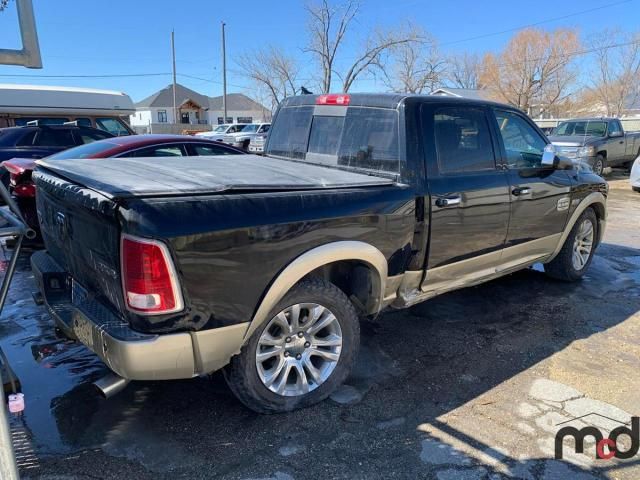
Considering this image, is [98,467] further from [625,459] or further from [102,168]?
[625,459]

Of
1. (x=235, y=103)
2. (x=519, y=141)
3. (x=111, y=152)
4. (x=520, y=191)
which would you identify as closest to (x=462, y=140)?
(x=520, y=191)

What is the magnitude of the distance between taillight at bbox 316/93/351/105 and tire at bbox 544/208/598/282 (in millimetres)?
2880

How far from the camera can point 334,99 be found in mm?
4195

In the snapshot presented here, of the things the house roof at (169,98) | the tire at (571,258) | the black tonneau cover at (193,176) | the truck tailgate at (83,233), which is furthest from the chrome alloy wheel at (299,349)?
the house roof at (169,98)

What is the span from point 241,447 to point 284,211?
1.30 m

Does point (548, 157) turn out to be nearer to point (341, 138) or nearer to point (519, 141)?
Result: point (519, 141)

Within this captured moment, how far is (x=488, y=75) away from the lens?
2042 inches

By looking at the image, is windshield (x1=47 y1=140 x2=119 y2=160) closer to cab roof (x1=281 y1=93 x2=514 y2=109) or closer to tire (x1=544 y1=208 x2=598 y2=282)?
cab roof (x1=281 y1=93 x2=514 y2=109)

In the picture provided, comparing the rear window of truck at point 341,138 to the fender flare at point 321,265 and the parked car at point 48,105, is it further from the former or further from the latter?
the parked car at point 48,105

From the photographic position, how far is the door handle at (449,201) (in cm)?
359

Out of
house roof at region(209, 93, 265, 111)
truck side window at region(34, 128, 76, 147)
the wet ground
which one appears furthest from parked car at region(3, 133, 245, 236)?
house roof at region(209, 93, 265, 111)

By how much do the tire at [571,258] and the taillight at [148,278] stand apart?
4.37 metres

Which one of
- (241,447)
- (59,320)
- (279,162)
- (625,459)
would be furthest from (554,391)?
(59,320)

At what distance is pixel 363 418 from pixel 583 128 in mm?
16364
